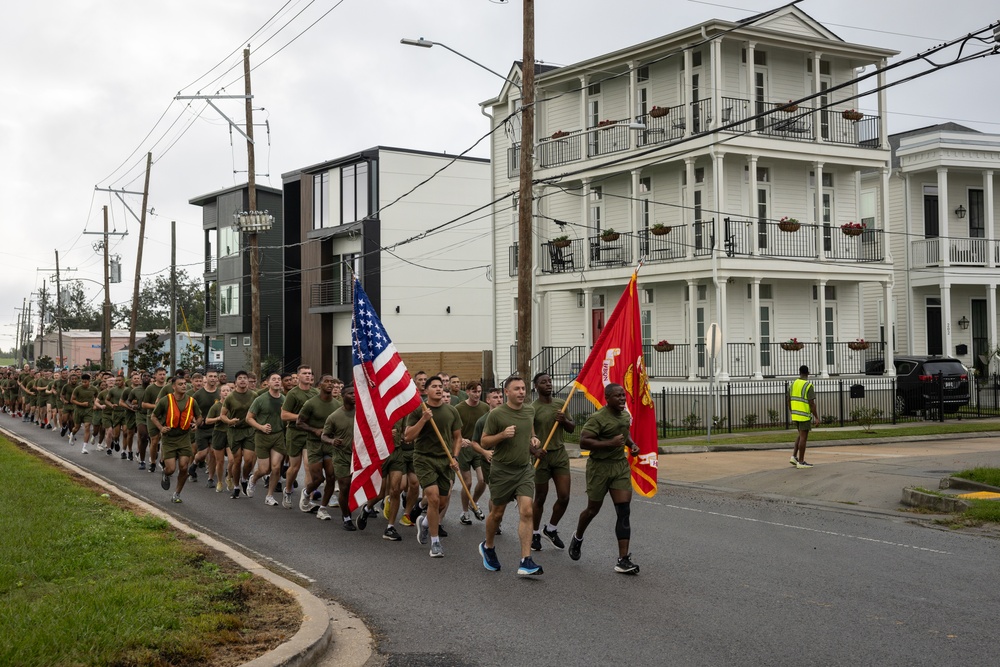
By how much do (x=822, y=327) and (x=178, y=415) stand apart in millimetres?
22040

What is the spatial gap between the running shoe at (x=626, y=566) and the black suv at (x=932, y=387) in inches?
819

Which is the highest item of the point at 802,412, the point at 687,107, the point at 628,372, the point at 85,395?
the point at 687,107

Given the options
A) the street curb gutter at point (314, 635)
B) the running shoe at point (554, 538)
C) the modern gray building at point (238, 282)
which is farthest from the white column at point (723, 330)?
the modern gray building at point (238, 282)

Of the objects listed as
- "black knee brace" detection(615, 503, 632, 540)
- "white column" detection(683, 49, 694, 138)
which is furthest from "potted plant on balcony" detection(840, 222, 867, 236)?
"black knee brace" detection(615, 503, 632, 540)

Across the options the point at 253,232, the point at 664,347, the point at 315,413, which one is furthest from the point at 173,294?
the point at 315,413

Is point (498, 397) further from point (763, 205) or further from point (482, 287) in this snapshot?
point (482, 287)

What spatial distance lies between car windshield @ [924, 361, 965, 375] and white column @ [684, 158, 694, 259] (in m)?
7.51

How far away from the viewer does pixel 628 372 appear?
1088 cm

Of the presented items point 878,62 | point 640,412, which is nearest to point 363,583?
point 640,412

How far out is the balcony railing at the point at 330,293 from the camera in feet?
156

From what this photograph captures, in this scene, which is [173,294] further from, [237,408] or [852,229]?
[237,408]

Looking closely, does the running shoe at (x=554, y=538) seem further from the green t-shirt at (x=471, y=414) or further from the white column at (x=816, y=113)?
the white column at (x=816, y=113)

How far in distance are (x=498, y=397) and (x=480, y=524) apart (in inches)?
65.1

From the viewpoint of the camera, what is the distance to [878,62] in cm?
3225
